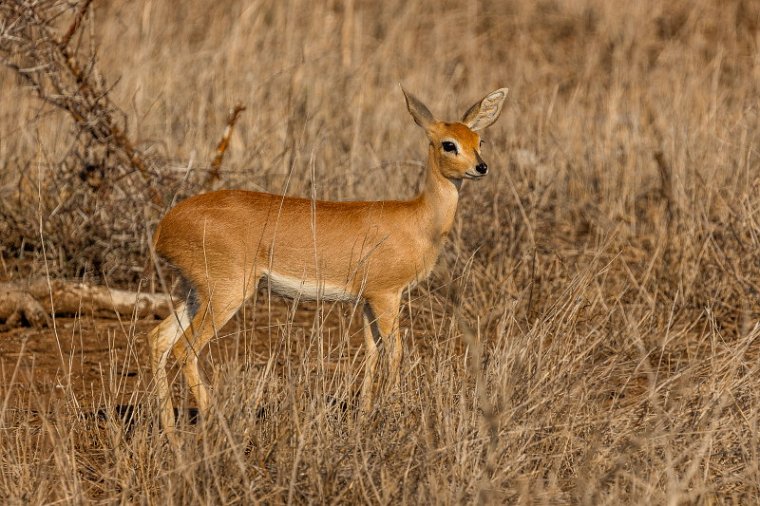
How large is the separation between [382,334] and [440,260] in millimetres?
1679

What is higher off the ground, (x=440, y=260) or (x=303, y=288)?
(x=303, y=288)

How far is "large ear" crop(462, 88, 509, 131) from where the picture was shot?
551 centimetres

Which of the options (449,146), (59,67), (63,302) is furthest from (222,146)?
(449,146)

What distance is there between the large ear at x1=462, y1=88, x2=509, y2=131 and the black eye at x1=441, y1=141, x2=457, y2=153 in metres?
0.35

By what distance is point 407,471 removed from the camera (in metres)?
3.64

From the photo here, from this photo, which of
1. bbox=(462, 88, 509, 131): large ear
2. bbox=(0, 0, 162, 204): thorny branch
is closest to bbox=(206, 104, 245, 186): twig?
bbox=(0, 0, 162, 204): thorny branch

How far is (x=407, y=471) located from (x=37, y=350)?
9.40ft

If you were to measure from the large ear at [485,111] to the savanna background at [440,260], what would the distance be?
2.17ft

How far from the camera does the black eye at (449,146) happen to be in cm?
518

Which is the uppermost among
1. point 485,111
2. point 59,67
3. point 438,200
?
point 59,67

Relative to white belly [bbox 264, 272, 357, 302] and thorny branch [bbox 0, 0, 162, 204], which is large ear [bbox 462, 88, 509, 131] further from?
thorny branch [bbox 0, 0, 162, 204]

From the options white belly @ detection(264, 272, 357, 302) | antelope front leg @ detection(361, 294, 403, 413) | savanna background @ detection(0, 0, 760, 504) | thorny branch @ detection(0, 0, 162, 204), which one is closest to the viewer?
savanna background @ detection(0, 0, 760, 504)

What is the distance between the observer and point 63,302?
6.19 metres

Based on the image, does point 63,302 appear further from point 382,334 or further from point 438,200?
point 438,200
